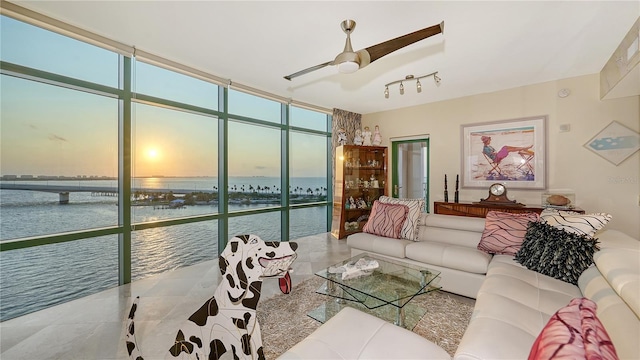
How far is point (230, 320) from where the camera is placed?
157cm

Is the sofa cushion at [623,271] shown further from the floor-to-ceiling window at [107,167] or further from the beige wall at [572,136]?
the floor-to-ceiling window at [107,167]

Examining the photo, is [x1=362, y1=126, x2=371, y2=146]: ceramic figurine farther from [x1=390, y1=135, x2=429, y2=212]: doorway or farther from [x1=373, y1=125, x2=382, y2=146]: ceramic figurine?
[x1=390, y1=135, x2=429, y2=212]: doorway

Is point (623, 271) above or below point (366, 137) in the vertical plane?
below

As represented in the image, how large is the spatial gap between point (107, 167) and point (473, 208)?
198 inches

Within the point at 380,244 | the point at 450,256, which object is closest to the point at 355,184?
the point at 380,244

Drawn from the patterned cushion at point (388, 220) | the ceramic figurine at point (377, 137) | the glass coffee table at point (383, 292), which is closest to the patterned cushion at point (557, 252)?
the glass coffee table at point (383, 292)

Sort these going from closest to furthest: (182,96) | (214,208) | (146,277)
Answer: (146,277) < (182,96) < (214,208)

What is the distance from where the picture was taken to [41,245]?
8.12 ft

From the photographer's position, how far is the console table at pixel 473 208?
3715 mm

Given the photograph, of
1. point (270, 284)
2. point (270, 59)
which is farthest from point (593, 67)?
point (270, 284)

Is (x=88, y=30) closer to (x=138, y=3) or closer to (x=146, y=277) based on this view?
(x=138, y=3)

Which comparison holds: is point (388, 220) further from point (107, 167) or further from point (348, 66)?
point (107, 167)

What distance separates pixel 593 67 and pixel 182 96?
5394mm

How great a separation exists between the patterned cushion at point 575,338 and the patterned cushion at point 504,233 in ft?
6.90
